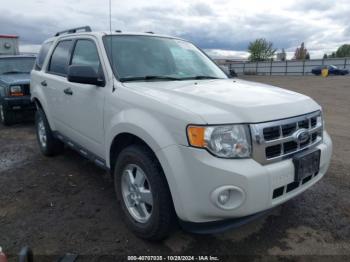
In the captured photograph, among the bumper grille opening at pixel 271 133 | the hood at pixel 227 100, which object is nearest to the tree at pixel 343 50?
the hood at pixel 227 100

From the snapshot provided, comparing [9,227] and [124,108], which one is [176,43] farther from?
[9,227]

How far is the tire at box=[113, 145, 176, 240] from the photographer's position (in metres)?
2.49

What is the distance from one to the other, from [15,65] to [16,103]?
2.03 meters

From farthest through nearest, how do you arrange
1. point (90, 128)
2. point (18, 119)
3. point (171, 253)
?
point (18, 119) < point (90, 128) < point (171, 253)

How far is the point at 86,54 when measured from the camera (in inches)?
147

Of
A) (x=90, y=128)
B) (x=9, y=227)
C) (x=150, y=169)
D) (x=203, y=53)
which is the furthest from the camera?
(x=203, y=53)

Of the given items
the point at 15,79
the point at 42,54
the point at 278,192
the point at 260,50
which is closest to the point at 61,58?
the point at 42,54

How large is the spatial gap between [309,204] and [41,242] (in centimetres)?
280

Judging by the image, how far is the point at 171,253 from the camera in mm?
2707

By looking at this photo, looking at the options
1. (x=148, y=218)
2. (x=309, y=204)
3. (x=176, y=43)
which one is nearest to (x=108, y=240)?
(x=148, y=218)

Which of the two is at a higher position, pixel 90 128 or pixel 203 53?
pixel 203 53

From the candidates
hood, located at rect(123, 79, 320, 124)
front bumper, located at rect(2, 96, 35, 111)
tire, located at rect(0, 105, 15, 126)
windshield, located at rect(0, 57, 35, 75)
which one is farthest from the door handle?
windshield, located at rect(0, 57, 35, 75)

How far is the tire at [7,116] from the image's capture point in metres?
7.59

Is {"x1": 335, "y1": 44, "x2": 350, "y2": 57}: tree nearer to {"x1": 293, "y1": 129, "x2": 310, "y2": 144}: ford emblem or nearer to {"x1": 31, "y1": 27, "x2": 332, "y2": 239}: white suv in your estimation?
{"x1": 31, "y1": 27, "x2": 332, "y2": 239}: white suv
